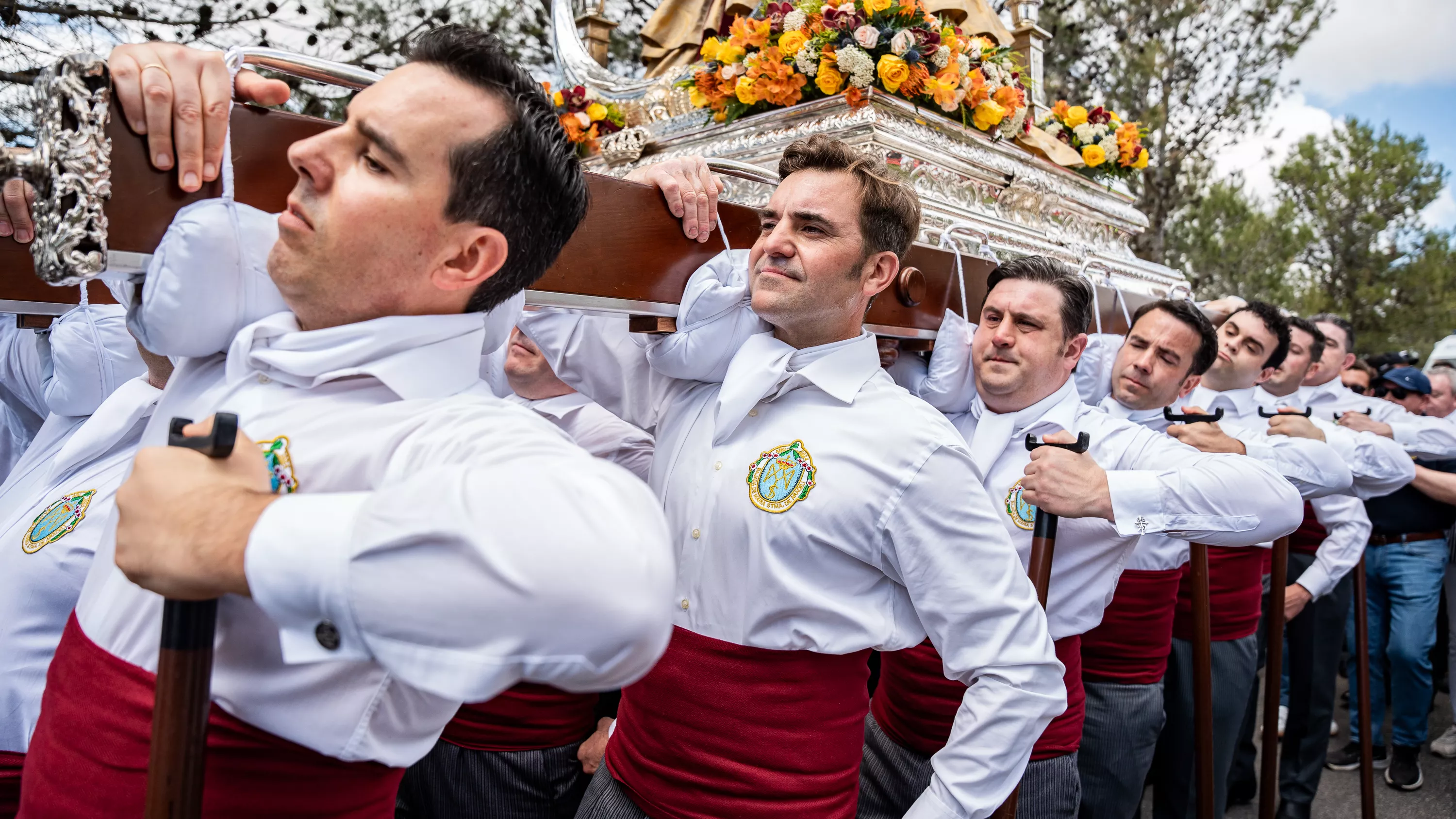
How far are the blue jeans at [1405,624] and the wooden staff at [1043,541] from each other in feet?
11.7

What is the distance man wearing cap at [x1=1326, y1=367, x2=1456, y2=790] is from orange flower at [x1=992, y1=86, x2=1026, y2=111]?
313cm

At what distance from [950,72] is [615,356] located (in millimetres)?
1945

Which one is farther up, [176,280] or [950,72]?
[950,72]

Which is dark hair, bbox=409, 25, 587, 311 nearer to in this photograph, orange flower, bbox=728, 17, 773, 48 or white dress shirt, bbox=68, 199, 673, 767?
white dress shirt, bbox=68, 199, 673, 767

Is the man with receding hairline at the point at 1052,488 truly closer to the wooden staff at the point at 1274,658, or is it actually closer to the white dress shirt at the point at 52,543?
the wooden staff at the point at 1274,658

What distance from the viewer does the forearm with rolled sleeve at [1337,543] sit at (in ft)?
14.7

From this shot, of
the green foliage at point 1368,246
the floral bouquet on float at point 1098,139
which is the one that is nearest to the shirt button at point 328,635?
the floral bouquet on float at point 1098,139

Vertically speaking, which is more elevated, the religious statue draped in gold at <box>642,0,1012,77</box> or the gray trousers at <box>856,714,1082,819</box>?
the religious statue draped in gold at <box>642,0,1012,77</box>

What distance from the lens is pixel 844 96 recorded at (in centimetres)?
343

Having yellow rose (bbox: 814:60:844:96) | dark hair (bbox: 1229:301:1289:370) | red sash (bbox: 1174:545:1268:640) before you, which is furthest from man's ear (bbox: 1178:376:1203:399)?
yellow rose (bbox: 814:60:844:96)

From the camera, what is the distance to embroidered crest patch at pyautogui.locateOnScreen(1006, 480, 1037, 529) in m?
2.66

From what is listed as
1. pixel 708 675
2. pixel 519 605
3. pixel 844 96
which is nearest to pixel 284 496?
pixel 519 605

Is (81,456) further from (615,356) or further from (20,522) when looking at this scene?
(615,356)

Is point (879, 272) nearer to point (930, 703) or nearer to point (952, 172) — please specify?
point (930, 703)
